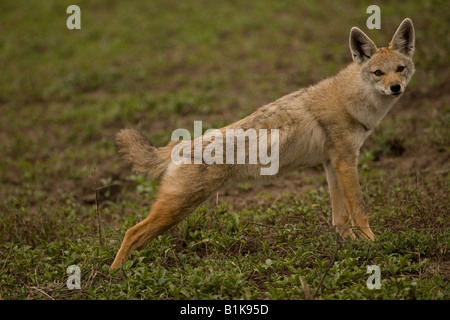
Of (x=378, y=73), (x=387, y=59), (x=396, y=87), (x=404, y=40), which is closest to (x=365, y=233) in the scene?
(x=396, y=87)

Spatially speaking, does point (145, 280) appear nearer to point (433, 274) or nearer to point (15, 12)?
point (433, 274)

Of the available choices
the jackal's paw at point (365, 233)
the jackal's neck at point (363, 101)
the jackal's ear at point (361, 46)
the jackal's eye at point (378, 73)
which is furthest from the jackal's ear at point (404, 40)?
the jackal's paw at point (365, 233)

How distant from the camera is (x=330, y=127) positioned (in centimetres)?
621

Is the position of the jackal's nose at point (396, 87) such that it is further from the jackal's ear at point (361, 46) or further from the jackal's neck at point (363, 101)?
the jackal's ear at point (361, 46)

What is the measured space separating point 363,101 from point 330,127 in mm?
546

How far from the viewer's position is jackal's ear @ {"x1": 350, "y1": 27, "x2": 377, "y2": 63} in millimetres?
6293

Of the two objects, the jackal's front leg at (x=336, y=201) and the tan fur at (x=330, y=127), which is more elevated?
the tan fur at (x=330, y=127)

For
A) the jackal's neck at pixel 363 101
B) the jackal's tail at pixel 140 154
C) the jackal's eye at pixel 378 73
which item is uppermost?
the jackal's eye at pixel 378 73

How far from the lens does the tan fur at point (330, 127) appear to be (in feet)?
19.7

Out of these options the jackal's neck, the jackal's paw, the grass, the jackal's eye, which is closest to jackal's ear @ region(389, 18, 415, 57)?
the jackal's eye

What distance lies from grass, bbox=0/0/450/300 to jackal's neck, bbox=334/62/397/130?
3.74ft

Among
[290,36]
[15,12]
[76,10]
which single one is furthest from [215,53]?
[15,12]

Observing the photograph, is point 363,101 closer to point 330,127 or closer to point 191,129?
point 330,127

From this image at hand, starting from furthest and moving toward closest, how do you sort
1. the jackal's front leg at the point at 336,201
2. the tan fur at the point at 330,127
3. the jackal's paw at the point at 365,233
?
1. the jackal's front leg at the point at 336,201
2. the tan fur at the point at 330,127
3. the jackal's paw at the point at 365,233
